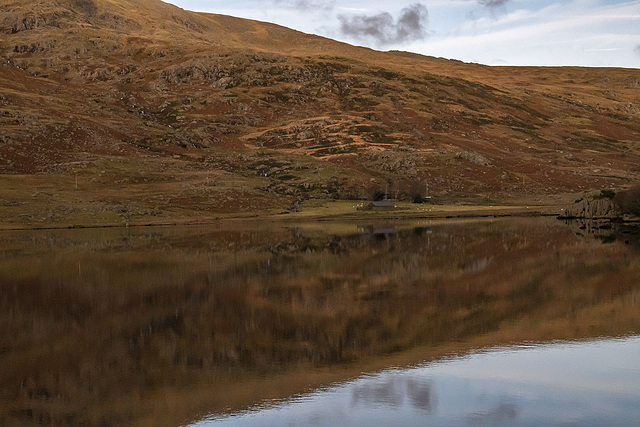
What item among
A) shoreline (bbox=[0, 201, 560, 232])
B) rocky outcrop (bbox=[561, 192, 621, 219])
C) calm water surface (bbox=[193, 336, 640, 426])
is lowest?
shoreline (bbox=[0, 201, 560, 232])

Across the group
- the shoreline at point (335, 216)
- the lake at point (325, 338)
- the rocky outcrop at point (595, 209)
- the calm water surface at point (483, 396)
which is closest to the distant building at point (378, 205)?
the shoreline at point (335, 216)

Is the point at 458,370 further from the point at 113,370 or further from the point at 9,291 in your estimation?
the point at 9,291

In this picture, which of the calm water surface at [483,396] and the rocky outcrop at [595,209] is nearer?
the calm water surface at [483,396]

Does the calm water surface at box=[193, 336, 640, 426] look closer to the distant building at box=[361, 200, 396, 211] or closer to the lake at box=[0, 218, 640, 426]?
the lake at box=[0, 218, 640, 426]

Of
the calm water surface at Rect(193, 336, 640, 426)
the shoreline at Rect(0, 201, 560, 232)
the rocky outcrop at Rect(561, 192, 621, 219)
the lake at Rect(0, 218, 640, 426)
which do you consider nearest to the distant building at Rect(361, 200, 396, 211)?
the shoreline at Rect(0, 201, 560, 232)

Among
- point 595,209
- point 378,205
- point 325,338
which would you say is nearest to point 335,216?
point 378,205

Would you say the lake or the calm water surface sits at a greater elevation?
the calm water surface

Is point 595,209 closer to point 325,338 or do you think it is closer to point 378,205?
point 378,205

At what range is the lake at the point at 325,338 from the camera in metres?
19.7

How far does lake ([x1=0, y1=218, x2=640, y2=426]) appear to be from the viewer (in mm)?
19719

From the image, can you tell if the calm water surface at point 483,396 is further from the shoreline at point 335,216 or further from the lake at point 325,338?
the shoreline at point 335,216

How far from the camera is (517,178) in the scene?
17212cm

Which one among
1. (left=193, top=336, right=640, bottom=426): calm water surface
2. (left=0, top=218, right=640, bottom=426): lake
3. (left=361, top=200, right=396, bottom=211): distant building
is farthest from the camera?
(left=361, top=200, right=396, bottom=211): distant building

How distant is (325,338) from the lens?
28.3 metres
